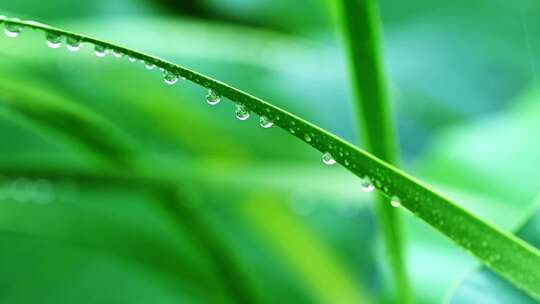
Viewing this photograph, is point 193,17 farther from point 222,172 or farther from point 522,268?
point 522,268

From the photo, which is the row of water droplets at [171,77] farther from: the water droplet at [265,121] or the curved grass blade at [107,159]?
the curved grass blade at [107,159]

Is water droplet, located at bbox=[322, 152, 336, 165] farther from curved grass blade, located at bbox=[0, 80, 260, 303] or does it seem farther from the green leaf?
curved grass blade, located at bbox=[0, 80, 260, 303]

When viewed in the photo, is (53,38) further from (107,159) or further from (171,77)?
(107,159)

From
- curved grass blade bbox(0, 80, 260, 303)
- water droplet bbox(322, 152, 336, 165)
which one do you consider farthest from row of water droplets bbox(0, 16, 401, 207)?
curved grass blade bbox(0, 80, 260, 303)

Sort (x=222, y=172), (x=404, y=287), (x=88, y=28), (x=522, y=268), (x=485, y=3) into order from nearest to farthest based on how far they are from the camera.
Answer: (x=522, y=268) → (x=404, y=287) → (x=222, y=172) → (x=88, y=28) → (x=485, y=3)

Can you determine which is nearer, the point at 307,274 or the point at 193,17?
the point at 307,274

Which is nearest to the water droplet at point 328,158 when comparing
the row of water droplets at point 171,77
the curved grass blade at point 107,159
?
the row of water droplets at point 171,77

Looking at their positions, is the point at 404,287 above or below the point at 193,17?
below

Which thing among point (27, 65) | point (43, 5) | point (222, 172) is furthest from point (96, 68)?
point (43, 5)
